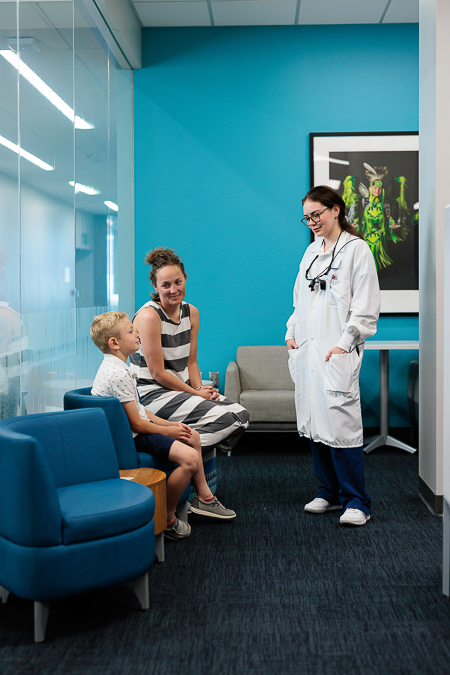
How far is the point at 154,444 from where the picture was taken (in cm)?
254

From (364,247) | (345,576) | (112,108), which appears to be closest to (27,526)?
(345,576)

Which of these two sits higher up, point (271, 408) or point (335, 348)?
Answer: point (335, 348)

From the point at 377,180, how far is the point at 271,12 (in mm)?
1574

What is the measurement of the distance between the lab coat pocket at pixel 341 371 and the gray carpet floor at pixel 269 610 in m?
0.69

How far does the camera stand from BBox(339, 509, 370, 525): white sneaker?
279 cm

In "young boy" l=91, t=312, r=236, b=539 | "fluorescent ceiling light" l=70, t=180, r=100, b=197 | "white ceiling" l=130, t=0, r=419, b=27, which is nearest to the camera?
"young boy" l=91, t=312, r=236, b=539

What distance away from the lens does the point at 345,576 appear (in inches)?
89.4

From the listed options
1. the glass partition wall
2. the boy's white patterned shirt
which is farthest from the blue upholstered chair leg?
the glass partition wall

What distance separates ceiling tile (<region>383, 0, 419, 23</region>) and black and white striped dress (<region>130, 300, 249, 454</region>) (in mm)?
3248

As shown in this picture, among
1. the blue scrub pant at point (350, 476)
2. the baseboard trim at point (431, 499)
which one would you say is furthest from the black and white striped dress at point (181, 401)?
the baseboard trim at point (431, 499)

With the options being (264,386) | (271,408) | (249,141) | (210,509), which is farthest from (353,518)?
(249,141)

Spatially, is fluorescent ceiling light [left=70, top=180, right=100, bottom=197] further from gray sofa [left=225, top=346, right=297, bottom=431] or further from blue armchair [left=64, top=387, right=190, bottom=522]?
gray sofa [left=225, top=346, right=297, bottom=431]

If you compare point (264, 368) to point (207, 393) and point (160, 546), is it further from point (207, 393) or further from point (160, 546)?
point (160, 546)

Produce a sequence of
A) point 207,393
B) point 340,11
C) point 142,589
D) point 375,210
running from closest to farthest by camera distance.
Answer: point 142,589
point 207,393
point 340,11
point 375,210
